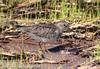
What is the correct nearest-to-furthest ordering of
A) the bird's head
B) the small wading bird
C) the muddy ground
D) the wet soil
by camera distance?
the muddy ground → the wet soil → the small wading bird → the bird's head

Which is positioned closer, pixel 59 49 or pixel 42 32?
pixel 42 32

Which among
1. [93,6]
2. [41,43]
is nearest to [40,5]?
[93,6]

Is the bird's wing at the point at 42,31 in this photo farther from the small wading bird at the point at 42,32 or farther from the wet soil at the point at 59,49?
the wet soil at the point at 59,49

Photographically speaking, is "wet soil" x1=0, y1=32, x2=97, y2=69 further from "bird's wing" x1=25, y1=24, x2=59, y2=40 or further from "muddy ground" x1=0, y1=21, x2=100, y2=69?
"bird's wing" x1=25, y1=24, x2=59, y2=40

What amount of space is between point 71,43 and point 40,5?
7.09 feet

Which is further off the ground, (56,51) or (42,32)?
(42,32)

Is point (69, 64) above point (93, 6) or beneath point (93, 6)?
beneath

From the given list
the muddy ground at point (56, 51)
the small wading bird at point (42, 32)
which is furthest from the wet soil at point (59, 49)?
the small wading bird at point (42, 32)

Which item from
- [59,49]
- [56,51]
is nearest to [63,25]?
[59,49]

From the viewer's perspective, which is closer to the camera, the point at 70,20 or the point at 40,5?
the point at 70,20

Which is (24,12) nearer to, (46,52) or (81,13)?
(81,13)

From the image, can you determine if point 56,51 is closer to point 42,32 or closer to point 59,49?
point 59,49

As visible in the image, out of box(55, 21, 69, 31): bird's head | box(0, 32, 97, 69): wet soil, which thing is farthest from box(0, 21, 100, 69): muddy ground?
box(55, 21, 69, 31): bird's head

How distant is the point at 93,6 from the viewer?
10.8 meters
